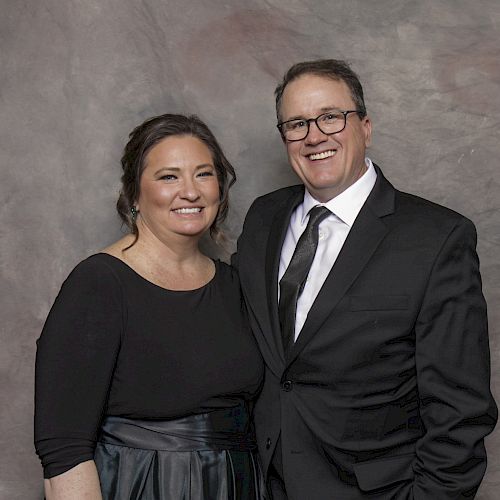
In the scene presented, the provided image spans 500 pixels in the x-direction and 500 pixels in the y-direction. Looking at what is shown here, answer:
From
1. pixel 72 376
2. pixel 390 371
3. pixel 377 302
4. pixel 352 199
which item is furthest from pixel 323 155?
pixel 72 376

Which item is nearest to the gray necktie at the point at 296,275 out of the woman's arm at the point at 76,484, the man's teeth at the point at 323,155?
the man's teeth at the point at 323,155

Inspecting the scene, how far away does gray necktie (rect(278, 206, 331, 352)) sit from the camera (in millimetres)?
2178

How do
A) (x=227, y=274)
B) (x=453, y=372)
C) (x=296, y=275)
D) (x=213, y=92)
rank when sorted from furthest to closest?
(x=213, y=92) → (x=227, y=274) → (x=296, y=275) → (x=453, y=372)

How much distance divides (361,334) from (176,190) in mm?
580

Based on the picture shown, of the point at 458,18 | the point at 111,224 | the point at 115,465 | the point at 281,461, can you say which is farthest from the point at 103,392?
the point at 458,18

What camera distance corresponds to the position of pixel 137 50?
291cm

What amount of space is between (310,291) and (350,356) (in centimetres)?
19

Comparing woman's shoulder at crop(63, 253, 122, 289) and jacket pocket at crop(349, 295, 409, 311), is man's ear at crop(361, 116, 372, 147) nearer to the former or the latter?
jacket pocket at crop(349, 295, 409, 311)

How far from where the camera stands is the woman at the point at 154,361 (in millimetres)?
2059

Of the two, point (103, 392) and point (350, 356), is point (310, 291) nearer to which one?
point (350, 356)

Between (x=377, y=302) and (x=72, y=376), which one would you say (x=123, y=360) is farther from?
(x=377, y=302)

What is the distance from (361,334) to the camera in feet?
6.84

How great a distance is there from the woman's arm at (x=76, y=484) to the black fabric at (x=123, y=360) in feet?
0.06

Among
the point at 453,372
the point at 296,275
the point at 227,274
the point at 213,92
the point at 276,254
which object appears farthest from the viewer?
the point at 213,92
